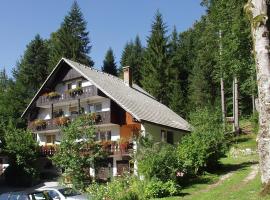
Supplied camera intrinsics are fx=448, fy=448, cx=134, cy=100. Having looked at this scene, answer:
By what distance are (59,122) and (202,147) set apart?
17673mm

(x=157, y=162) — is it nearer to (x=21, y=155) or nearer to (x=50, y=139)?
(x=21, y=155)

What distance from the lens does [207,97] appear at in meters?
64.8

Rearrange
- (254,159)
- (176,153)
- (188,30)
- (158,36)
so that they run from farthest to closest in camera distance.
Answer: (188,30), (158,36), (254,159), (176,153)

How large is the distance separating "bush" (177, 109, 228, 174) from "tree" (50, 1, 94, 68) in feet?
113

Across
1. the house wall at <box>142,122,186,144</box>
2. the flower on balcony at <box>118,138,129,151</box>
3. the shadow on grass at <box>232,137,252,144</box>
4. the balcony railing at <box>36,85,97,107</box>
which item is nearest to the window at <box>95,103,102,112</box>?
the balcony railing at <box>36,85,97,107</box>

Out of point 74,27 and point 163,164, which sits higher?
point 74,27

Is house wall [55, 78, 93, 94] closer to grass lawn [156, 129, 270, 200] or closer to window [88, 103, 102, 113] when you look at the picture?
window [88, 103, 102, 113]

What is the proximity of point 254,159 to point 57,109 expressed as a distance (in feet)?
65.7

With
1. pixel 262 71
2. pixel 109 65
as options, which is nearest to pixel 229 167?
pixel 262 71

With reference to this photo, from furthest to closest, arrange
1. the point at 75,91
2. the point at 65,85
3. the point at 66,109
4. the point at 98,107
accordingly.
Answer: the point at 66,109 < the point at 65,85 < the point at 75,91 < the point at 98,107

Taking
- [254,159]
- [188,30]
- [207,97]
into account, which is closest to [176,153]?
[254,159]

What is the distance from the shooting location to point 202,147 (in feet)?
83.6

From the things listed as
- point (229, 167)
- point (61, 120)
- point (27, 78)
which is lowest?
point (229, 167)

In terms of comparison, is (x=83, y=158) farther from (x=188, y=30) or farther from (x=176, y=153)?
(x=188, y=30)
